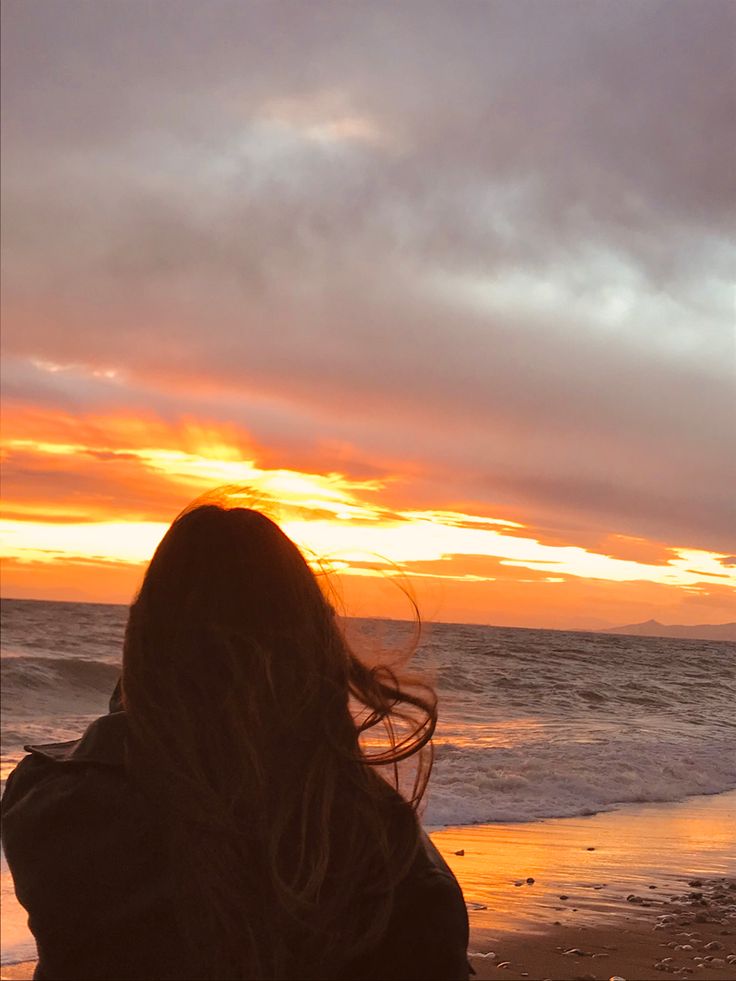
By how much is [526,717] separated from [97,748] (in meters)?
17.8

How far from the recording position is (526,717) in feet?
61.3

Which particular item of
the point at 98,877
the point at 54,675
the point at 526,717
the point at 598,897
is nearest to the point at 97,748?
the point at 98,877

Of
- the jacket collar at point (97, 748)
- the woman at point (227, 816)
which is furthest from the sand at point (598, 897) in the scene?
the jacket collar at point (97, 748)

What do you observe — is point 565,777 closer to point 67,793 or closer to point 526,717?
point 526,717

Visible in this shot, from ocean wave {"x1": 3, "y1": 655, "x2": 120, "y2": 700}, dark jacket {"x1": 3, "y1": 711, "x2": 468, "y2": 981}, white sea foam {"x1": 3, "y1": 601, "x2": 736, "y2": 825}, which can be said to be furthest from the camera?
Answer: ocean wave {"x1": 3, "y1": 655, "x2": 120, "y2": 700}

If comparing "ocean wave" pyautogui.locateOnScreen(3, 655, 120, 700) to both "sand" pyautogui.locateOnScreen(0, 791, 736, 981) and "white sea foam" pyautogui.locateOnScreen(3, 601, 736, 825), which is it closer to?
"white sea foam" pyautogui.locateOnScreen(3, 601, 736, 825)

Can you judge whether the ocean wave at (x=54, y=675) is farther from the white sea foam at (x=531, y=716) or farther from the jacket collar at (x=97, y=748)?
the jacket collar at (x=97, y=748)

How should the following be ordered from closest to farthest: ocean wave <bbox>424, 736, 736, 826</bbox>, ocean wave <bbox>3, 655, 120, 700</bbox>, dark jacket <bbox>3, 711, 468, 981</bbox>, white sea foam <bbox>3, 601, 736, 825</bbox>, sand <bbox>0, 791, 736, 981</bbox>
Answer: dark jacket <bbox>3, 711, 468, 981</bbox> < sand <bbox>0, 791, 736, 981</bbox> < ocean wave <bbox>424, 736, 736, 826</bbox> < white sea foam <bbox>3, 601, 736, 825</bbox> < ocean wave <bbox>3, 655, 120, 700</bbox>

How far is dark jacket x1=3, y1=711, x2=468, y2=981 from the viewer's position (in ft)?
5.05

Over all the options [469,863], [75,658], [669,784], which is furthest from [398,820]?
[75,658]

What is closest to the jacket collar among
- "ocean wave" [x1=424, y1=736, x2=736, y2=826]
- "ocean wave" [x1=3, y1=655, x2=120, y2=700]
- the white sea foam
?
the white sea foam

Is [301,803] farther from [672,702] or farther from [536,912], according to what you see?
[672,702]

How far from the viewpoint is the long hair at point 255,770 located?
1.59m

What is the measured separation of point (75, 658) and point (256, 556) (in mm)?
22259
